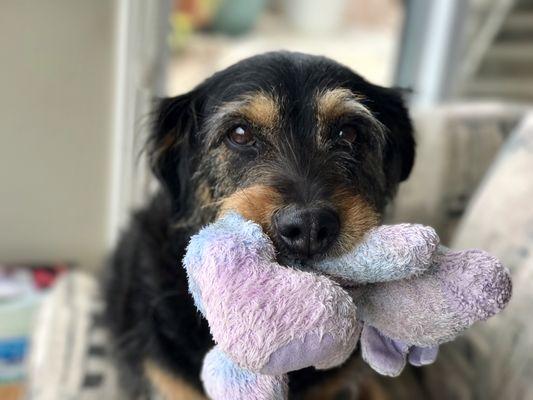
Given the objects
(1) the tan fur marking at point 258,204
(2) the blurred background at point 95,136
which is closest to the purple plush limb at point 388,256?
(1) the tan fur marking at point 258,204

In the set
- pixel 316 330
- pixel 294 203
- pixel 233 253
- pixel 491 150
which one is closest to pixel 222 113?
pixel 294 203

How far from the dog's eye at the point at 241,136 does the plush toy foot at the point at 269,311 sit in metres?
0.38

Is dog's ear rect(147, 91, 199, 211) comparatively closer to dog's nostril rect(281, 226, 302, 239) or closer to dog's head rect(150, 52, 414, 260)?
dog's head rect(150, 52, 414, 260)

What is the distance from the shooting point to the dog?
97 centimetres

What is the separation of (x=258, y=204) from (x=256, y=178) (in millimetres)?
133

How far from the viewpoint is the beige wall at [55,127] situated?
5.81 feet

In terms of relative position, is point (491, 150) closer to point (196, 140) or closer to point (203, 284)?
point (196, 140)

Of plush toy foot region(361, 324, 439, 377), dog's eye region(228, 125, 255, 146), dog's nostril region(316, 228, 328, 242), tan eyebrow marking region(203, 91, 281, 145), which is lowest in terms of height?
plush toy foot region(361, 324, 439, 377)

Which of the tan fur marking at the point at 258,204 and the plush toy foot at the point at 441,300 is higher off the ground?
the tan fur marking at the point at 258,204

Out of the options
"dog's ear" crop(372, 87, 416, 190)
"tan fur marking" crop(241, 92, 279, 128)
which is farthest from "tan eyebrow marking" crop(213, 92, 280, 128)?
"dog's ear" crop(372, 87, 416, 190)

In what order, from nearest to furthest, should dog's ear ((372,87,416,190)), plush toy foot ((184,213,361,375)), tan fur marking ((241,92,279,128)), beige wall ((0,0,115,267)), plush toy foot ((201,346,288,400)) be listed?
1. plush toy foot ((184,213,361,375))
2. plush toy foot ((201,346,288,400))
3. tan fur marking ((241,92,279,128))
4. dog's ear ((372,87,416,190))
5. beige wall ((0,0,115,267))

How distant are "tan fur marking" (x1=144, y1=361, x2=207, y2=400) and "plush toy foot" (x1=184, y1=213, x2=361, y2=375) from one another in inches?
23.2

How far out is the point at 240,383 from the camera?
881 mm

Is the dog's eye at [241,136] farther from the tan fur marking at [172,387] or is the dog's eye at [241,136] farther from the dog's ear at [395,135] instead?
the tan fur marking at [172,387]
